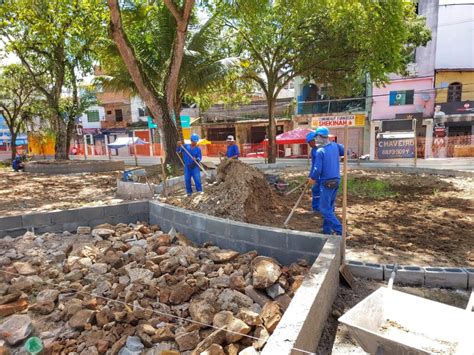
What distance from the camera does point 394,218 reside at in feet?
20.5

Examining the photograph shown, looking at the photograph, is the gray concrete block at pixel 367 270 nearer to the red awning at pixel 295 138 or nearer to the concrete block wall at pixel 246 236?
the concrete block wall at pixel 246 236

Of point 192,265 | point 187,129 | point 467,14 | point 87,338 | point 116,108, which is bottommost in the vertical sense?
point 87,338

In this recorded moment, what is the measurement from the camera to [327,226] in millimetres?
5195

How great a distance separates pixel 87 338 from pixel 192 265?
122 centimetres

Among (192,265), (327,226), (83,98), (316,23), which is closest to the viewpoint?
(192,265)

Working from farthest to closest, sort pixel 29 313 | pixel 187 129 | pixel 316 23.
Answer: pixel 187 129 < pixel 316 23 < pixel 29 313

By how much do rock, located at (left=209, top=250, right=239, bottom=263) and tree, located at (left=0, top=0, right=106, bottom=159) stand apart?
32.7ft

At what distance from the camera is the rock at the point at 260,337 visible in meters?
2.49

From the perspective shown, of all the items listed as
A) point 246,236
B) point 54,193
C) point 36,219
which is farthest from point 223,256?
point 54,193

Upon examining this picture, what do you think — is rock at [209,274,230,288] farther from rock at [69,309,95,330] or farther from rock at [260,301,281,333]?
rock at [69,309,95,330]

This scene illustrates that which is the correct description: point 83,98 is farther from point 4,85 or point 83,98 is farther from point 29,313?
point 29,313

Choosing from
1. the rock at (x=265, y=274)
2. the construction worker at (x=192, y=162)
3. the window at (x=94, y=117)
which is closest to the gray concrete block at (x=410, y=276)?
the rock at (x=265, y=274)

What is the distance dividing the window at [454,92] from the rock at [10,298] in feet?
81.9

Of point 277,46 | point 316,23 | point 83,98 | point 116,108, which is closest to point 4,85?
point 83,98
